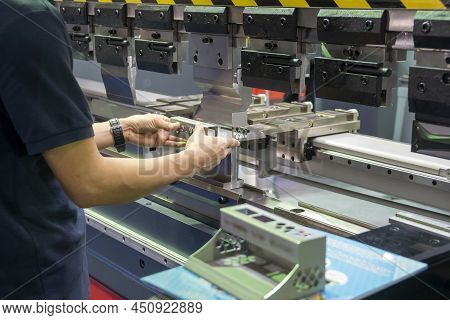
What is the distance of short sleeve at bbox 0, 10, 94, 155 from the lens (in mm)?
1521

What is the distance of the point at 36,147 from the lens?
1606 millimetres

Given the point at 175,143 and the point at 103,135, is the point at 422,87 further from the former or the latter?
the point at 103,135

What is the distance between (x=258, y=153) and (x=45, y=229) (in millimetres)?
1318

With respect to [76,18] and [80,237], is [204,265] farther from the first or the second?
[76,18]

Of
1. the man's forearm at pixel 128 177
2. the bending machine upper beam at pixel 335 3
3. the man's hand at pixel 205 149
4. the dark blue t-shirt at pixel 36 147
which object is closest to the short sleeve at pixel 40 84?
the dark blue t-shirt at pixel 36 147

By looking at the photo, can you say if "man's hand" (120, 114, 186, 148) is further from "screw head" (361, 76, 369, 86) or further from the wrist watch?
"screw head" (361, 76, 369, 86)

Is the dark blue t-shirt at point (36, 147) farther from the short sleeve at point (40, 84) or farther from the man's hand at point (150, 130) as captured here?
the man's hand at point (150, 130)

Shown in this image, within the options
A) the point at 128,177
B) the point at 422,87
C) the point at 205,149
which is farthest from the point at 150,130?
the point at 422,87

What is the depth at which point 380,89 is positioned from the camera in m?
2.18

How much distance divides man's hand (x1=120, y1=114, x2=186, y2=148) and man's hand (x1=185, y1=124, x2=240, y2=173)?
33cm

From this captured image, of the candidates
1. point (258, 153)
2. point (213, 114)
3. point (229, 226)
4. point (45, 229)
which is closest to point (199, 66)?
point (213, 114)

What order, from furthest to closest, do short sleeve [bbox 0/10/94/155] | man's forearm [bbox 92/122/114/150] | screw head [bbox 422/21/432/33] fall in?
man's forearm [bbox 92/122/114/150] < screw head [bbox 422/21/432/33] < short sleeve [bbox 0/10/94/155]

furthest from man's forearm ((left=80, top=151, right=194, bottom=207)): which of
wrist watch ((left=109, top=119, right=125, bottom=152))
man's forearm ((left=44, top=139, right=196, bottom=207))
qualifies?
wrist watch ((left=109, top=119, right=125, bottom=152))

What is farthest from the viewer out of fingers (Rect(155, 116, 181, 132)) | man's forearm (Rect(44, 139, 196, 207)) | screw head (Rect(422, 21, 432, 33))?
fingers (Rect(155, 116, 181, 132))
